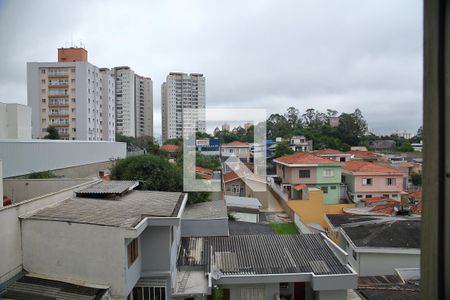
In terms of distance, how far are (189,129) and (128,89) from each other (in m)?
17.6

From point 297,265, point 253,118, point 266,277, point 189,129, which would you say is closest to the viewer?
point 266,277

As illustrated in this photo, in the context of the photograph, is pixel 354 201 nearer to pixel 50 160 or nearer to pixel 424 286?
pixel 50 160

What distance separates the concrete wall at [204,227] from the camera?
7434mm

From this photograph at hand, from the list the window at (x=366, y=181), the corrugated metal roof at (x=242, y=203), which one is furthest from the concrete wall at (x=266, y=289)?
the window at (x=366, y=181)

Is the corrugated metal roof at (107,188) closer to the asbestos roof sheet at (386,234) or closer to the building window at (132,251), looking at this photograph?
the building window at (132,251)

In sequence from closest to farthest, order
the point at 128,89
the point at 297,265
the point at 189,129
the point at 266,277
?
the point at 266,277, the point at 297,265, the point at 189,129, the point at 128,89

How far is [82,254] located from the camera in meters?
4.12

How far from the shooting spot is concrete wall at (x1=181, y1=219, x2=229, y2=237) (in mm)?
7434

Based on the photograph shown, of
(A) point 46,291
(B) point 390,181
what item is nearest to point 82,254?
(A) point 46,291

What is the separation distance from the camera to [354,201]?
14.8 meters

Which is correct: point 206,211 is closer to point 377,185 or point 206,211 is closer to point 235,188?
point 235,188

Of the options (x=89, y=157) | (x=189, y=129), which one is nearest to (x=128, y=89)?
(x=189, y=129)

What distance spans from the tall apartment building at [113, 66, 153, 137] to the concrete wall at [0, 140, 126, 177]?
77.9 feet

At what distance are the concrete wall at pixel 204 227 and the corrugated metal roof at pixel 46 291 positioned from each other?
11.9ft
